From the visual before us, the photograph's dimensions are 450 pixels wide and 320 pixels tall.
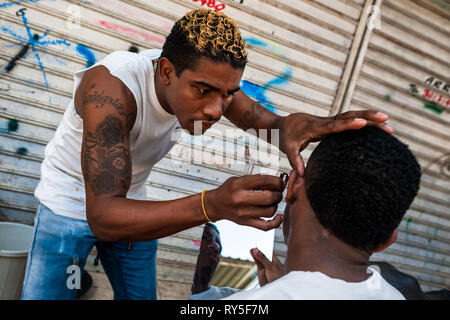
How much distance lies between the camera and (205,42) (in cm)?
172

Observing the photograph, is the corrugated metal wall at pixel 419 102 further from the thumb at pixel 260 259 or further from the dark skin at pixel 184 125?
the thumb at pixel 260 259

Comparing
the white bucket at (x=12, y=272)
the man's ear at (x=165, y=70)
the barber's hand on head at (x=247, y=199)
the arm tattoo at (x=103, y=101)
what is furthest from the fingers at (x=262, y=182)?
the white bucket at (x=12, y=272)

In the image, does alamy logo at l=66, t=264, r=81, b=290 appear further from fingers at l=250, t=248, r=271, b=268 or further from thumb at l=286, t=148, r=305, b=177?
thumb at l=286, t=148, r=305, b=177

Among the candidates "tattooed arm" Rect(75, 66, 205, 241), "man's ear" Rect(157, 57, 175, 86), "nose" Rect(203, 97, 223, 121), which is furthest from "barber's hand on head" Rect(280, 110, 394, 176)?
"man's ear" Rect(157, 57, 175, 86)

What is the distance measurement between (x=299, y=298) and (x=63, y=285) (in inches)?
58.1

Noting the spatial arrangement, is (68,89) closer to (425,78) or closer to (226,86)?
(226,86)

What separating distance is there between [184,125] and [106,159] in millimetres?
513

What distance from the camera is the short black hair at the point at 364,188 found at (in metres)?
1.23

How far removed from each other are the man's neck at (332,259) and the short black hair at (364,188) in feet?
0.11

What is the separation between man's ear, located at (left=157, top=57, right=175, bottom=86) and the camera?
192 cm

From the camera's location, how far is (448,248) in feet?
18.1

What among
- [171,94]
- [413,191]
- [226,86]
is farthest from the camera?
[171,94]

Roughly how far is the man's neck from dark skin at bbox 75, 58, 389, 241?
0.17 m

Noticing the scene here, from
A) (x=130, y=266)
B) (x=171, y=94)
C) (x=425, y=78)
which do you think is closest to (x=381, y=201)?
(x=171, y=94)
